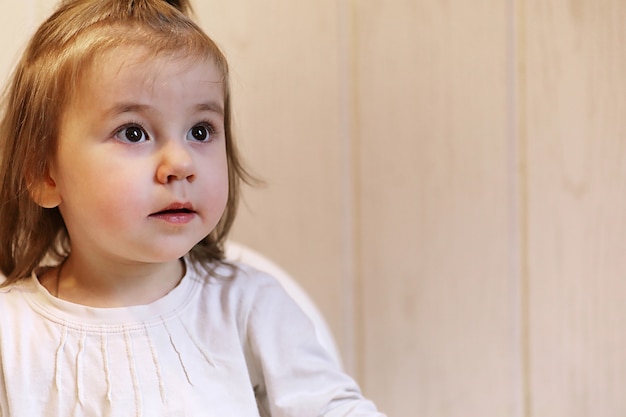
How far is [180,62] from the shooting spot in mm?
728

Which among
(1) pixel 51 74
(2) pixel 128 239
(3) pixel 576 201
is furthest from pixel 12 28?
(3) pixel 576 201

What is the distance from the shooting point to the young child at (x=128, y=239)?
0.72 m

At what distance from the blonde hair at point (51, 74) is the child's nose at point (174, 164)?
3.2 inches

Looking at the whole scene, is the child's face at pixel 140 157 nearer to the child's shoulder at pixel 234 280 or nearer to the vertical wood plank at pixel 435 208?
the child's shoulder at pixel 234 280

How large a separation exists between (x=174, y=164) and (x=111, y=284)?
15cm

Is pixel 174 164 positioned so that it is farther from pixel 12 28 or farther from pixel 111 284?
pixel 12 28

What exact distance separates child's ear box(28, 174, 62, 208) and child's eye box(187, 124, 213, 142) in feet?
0.44

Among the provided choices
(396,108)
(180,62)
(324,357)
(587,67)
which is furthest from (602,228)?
(180,62)

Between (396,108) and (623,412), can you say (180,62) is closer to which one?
(396,108)

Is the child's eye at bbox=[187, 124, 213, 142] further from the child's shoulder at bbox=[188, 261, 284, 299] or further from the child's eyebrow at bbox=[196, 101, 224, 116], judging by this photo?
the child's shoulder at bbox=[188, 261, 284, 299]

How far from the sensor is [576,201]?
42.1 inches

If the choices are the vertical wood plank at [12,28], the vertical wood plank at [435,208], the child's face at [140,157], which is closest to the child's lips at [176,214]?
the child's face at [140,157]

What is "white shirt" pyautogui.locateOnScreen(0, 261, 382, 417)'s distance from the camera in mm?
729

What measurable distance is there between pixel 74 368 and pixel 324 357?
241 millimetres
